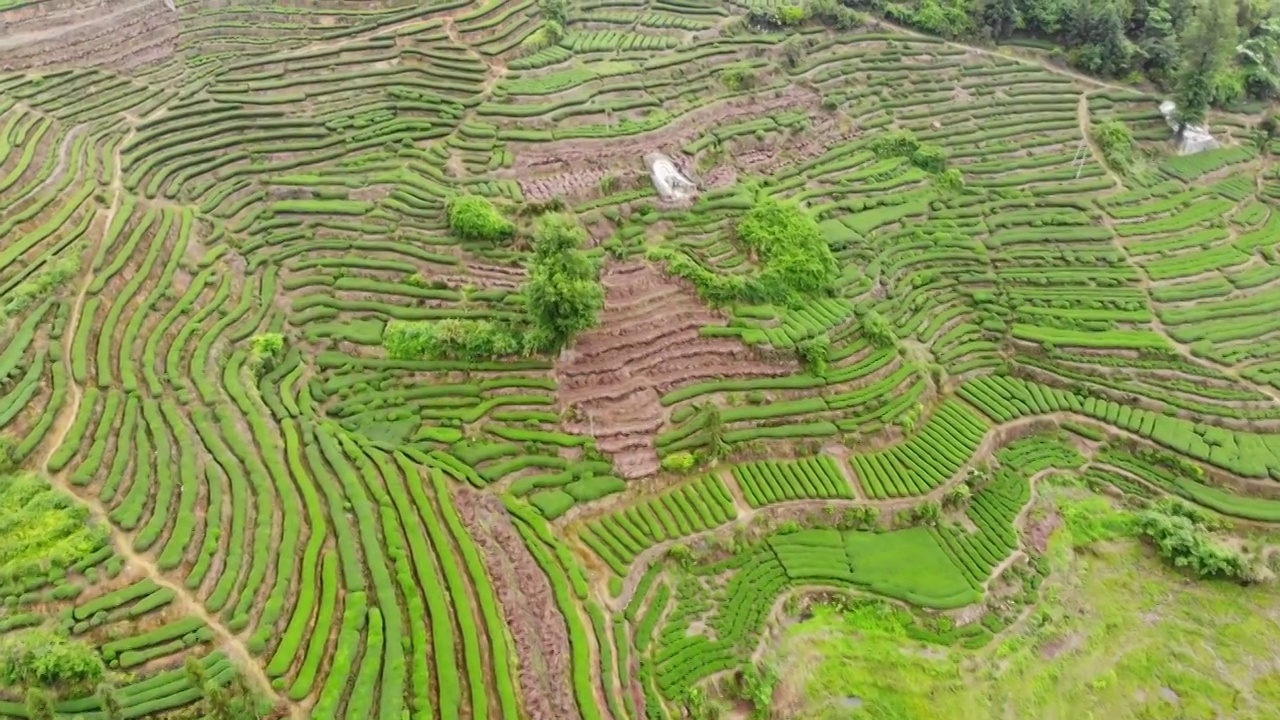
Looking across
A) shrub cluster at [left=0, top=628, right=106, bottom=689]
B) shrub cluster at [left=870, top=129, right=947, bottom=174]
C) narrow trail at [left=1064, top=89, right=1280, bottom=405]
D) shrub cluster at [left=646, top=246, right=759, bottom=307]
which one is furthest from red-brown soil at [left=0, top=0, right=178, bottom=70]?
narrow trail at [left=1064, top=89, right=1280, bottom=405]

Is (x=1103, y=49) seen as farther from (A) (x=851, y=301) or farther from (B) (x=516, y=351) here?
(B) (x=516, y=351)

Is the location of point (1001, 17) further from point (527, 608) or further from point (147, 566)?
point (147, 566)

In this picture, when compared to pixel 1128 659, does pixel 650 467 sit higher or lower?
higher

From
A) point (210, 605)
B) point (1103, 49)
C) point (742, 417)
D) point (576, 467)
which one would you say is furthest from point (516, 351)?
point (1103, 49)

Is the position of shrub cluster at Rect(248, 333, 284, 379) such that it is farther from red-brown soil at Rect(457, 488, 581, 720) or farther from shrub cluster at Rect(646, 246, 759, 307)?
shrub cluster at Rect(646, 246, 759, 307)

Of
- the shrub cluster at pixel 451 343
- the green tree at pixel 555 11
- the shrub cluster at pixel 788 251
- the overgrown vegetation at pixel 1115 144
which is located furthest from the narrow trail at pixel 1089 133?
the shrub cluster at pixel 451 343

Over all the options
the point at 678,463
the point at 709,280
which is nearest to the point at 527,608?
the point at 678,463
